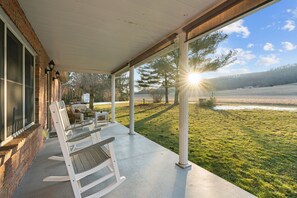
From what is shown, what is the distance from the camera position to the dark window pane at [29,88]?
2.92 meters

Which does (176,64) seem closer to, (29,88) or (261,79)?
(261,79)

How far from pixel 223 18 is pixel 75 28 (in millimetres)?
2440

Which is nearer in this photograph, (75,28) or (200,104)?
(75,28)

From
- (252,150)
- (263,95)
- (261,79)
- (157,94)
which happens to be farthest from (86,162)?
(157,94)

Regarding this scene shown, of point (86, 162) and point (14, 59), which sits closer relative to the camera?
point (86, 162)

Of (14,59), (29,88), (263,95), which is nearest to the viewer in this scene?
(14,59)

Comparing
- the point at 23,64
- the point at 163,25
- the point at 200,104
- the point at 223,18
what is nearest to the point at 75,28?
the point at 23,64

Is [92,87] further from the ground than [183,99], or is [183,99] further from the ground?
[92,87]

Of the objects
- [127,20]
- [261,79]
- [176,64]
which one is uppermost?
[176,64]

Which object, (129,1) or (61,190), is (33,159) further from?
(129,1)

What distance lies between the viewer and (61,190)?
2143mm

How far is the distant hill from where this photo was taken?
503 cm

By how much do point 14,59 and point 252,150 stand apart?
4.94 meters

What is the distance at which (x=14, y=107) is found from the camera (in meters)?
2.34
